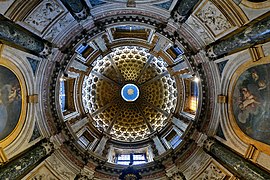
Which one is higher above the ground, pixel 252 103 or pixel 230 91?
pixel 230 91

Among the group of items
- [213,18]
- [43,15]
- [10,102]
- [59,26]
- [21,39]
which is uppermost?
[43,15]

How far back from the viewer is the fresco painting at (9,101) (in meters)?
14.2

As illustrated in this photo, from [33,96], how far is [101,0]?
6.86 metres

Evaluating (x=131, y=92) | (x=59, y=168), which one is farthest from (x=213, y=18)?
(x=131, y=92)

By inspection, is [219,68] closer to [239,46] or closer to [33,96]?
[239,46]

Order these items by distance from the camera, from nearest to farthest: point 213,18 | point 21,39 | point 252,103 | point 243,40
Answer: point 243,40 < point 21,39 < point 252,103 < point 213,18

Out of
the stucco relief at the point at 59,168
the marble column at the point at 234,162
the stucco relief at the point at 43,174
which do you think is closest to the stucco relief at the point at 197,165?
the marble column at the point at 234,162

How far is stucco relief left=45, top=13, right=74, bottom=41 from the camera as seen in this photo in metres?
15.8

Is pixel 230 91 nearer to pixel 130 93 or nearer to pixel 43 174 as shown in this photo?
pixel 43 174

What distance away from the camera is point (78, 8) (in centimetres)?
1489

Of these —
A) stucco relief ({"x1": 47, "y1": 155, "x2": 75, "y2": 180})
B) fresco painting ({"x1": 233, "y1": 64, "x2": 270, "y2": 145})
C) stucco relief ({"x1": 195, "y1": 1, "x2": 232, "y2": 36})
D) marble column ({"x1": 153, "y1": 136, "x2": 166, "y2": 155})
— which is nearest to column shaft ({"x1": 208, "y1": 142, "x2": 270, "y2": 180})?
fresco painting ({"x1": 233, "y1": 64, "x2": 270, "y2": 145})

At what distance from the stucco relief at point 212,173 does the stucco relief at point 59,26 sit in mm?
12136

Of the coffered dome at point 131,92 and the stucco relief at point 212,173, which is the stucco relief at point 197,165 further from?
the coffered dome at point 131,92

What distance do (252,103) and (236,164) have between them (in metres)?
3.33
